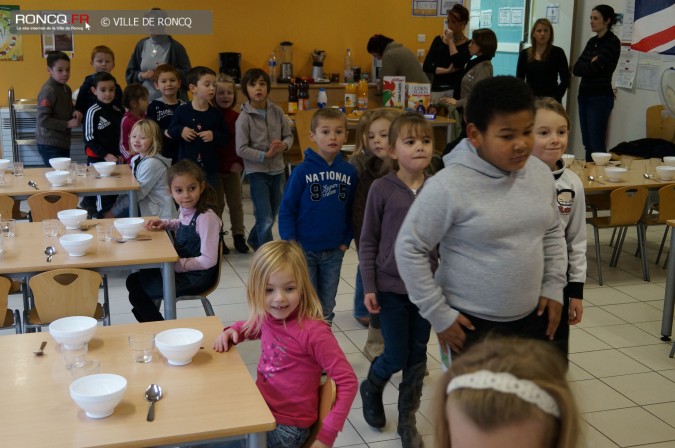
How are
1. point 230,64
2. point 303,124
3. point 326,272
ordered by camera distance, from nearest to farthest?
point 326,272 < point 303,124 < point 230,64

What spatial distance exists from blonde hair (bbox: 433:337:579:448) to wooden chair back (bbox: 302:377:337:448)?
4.62 feet

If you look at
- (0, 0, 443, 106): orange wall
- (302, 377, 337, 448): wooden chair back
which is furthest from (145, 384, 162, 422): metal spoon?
(0, 0, 443, 106): orange wall

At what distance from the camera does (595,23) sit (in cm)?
813

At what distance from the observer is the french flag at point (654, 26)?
8297 mm

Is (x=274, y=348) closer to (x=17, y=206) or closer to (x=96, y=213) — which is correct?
(x=17, y=206)

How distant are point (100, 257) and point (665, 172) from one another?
4.23m

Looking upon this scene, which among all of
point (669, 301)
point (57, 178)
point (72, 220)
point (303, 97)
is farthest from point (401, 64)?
point (72, 220)

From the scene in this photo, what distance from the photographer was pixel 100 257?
3781mm

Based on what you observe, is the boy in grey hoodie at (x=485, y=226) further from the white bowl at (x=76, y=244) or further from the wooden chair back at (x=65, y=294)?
the white bowl at (x=76, y=244)

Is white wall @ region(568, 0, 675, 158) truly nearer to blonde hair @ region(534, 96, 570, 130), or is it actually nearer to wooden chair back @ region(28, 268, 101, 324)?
blonde hair @ region(534, 96, 570, 130)

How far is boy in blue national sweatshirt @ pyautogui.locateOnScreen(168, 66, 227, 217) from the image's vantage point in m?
5.82

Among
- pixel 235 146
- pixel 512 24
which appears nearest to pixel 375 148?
pixel 235 146

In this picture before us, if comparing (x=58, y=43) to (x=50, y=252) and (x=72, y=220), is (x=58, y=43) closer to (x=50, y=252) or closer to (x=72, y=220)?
(x=72, y=220)

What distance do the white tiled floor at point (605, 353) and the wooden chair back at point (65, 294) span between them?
976 millimetres
